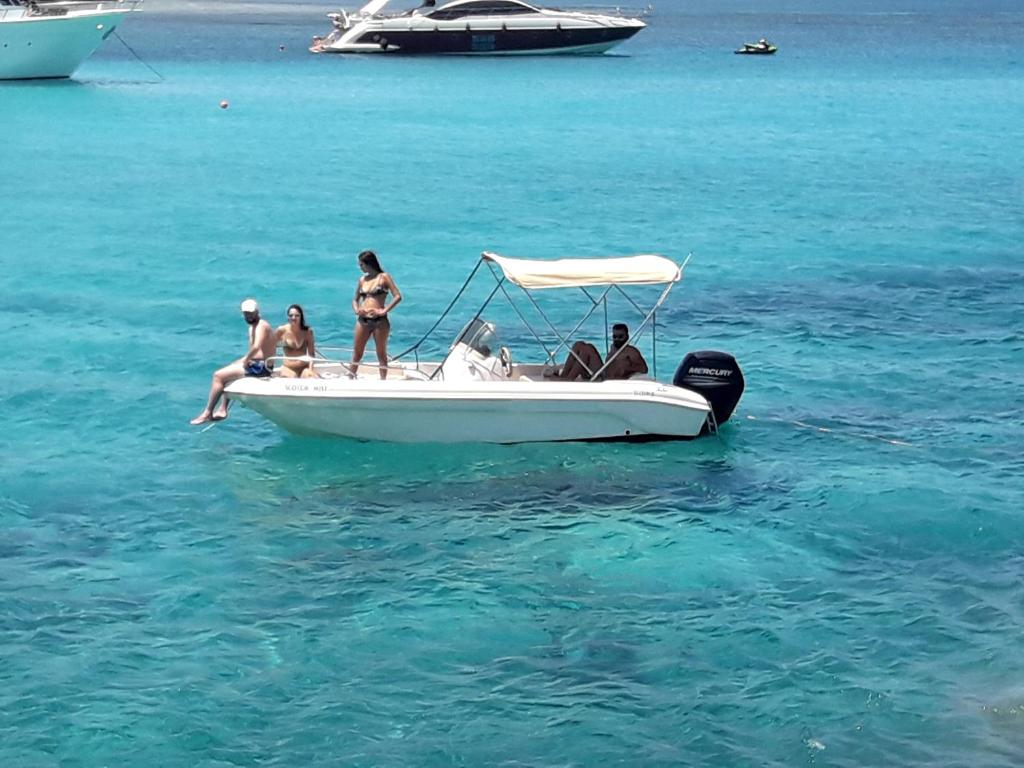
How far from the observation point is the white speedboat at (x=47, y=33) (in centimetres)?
6838

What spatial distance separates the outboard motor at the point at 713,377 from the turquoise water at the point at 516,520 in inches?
24.9

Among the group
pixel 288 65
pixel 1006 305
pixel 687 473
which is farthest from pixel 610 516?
pixel 288 65

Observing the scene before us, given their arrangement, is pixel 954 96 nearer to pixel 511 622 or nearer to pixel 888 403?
pixel 888 403

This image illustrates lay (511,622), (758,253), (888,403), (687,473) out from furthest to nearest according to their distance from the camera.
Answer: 1. (758,253)
2. (888,403)
3. (687,473)
4. (511,622)

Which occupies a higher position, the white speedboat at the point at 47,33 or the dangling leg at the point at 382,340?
the white speedboat at the point at 47,33

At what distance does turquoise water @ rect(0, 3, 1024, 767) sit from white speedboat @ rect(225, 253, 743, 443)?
0.33 m

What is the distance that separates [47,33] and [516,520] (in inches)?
2332

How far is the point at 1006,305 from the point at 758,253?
23.0 ft

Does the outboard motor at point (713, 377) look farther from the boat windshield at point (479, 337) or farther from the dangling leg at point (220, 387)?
the dangling leg at point (220, 387)

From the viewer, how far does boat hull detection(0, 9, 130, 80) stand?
6831cm

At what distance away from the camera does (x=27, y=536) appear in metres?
16.3

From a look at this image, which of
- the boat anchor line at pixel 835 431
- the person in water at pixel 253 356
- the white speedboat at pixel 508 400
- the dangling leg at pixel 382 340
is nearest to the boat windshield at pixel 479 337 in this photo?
the white speedboat at pixel 508 400

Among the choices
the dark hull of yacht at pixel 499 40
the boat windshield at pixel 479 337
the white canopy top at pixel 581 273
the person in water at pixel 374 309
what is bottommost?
the boat windshield at pixel 479 337

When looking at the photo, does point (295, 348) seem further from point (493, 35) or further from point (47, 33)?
A: point (493, 35)
